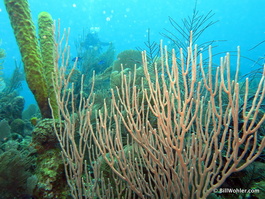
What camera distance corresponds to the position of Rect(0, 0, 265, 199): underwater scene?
1.68 meters

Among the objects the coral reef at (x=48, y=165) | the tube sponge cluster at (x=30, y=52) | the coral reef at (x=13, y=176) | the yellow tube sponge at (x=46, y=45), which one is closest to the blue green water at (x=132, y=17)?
the yellow tube sponge at (x=46, y=45)

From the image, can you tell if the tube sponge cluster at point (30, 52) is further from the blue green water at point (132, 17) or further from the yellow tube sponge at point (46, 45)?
the blue green water at point (132, 17)

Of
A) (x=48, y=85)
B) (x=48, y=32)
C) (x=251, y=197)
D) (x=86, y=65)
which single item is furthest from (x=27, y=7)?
(x=251, y=197)

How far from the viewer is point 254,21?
79938 millimetres

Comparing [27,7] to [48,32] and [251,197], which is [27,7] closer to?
[48,32]

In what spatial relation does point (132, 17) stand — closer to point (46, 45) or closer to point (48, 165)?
point (46, 45)

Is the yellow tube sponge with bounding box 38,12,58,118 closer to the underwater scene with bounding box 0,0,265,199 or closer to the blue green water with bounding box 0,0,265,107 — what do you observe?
the underwater scene with bounding box 0,0,265,199

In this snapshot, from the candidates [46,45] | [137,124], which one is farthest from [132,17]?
[137,124]

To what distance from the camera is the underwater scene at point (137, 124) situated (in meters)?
1.68

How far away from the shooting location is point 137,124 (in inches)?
77.0

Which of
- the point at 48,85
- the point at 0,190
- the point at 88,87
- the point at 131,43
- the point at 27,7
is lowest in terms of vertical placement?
the point at 0,190

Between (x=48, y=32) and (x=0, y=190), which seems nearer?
(x=0, y=190)

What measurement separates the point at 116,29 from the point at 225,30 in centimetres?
5605

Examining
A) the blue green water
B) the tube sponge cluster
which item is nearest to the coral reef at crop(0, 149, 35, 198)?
the tube sponge cluster
